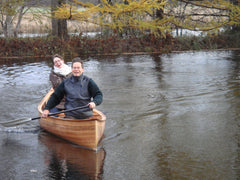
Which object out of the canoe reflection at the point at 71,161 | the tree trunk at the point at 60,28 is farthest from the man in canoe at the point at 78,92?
the tree trunk at the point at 60,28

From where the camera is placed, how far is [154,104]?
10.4 metres

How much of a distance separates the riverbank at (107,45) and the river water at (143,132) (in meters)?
5.55

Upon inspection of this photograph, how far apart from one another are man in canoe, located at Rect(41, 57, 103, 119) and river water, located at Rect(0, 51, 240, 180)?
693 millimetres

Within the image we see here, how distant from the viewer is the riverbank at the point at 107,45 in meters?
21.2

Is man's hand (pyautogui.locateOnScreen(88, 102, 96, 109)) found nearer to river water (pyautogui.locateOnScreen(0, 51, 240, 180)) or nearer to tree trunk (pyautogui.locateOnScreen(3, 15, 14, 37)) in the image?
river water (pyautogui.locateOnScreen(0, 51, 240, 180))

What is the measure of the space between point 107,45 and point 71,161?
52.3ft

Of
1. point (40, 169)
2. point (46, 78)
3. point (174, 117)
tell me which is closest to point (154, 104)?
point (174, 117)

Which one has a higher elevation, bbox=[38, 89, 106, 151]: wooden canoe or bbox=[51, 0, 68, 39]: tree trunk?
bbox=[51, 0, 68, 39]: tree trunk

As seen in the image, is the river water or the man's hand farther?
the man's hand

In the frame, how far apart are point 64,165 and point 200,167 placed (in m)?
2.03

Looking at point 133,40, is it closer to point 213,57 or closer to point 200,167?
point 213,57

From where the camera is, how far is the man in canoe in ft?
22.6

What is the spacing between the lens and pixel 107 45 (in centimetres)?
2195

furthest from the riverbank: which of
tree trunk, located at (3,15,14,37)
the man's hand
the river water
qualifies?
the man's hand
